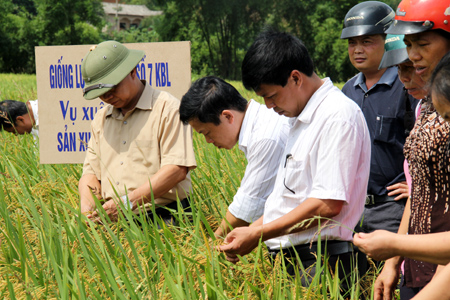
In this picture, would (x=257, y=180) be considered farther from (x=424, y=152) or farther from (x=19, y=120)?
(x=19, y=120)

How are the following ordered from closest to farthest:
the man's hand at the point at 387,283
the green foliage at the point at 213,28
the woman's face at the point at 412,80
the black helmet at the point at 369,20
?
the man's hand at the point at 387,283 < the woman's face at the point at 412,80 < the black helmet at the point at 369,20 < the green foliage at the point at 213,28

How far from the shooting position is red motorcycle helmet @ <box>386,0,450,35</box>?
1501 millimetres

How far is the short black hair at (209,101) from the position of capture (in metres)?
2.10

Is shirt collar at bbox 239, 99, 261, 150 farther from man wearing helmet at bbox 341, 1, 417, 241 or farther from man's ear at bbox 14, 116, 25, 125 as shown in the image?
man's ear at bbox 14, 116, 25, 125

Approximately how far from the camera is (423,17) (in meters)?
1.52

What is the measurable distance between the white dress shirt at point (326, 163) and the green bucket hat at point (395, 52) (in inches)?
9.0

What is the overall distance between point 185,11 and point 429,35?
34.6 metres

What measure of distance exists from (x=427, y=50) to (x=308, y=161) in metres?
0.47

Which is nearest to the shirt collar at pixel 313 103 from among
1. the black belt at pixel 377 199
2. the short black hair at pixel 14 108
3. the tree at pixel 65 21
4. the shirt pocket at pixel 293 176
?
the shirt pocket at pixel 293 176

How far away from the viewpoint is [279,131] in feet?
6.54

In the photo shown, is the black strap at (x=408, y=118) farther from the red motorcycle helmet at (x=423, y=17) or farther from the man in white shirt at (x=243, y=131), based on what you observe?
the red motorcycle helmet at (x=423, y=17)

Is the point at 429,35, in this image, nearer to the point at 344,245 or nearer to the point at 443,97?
the point at 443,97

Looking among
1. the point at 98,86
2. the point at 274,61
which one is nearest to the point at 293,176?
the point at 274,61

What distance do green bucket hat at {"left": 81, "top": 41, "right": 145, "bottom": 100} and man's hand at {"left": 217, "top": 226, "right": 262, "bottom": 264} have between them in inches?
38.8
